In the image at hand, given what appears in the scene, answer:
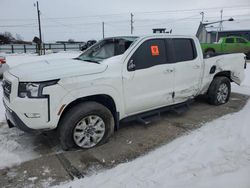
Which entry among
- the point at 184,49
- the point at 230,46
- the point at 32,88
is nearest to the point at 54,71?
the point at 32,88

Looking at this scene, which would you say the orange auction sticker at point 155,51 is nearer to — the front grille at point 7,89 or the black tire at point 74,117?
the black tire at point 74,117

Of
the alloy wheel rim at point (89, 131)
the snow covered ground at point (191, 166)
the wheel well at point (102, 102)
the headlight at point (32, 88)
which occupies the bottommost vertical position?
the snow covered ground at point (191, 166)

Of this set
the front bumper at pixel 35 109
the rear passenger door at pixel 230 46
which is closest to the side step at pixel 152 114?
the front bumper at pixel 35 109

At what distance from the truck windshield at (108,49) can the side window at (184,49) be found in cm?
100

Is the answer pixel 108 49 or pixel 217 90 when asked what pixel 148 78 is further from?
pixel 217 90

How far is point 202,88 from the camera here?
18.5 ft

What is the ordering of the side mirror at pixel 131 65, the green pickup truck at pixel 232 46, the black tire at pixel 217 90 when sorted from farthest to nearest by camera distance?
the green pickup truck at pixel 232 46, the black tire at pixel 217 90, the side mirror at pixel 131 65

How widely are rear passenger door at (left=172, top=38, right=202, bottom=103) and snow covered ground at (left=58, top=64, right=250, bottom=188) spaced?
3.19ft

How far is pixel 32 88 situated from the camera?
10.8ft

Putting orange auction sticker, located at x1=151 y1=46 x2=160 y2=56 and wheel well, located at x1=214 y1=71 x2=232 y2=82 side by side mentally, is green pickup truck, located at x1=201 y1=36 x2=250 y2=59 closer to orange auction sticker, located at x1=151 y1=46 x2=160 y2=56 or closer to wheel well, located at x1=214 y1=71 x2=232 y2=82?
wheel well, located at x1=214 y1=71 x2=232 y2=82

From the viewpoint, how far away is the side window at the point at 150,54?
417 cm

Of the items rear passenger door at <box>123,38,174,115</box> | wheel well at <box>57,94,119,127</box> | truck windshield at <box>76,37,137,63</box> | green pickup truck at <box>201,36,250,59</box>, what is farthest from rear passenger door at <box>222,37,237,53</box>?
wheel well at <box>57,94,119,127</box>

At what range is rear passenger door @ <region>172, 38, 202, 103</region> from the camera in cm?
482

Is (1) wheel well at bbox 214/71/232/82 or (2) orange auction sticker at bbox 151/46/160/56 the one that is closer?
(2) orange auction sticker at bbox 151/46/160/56
